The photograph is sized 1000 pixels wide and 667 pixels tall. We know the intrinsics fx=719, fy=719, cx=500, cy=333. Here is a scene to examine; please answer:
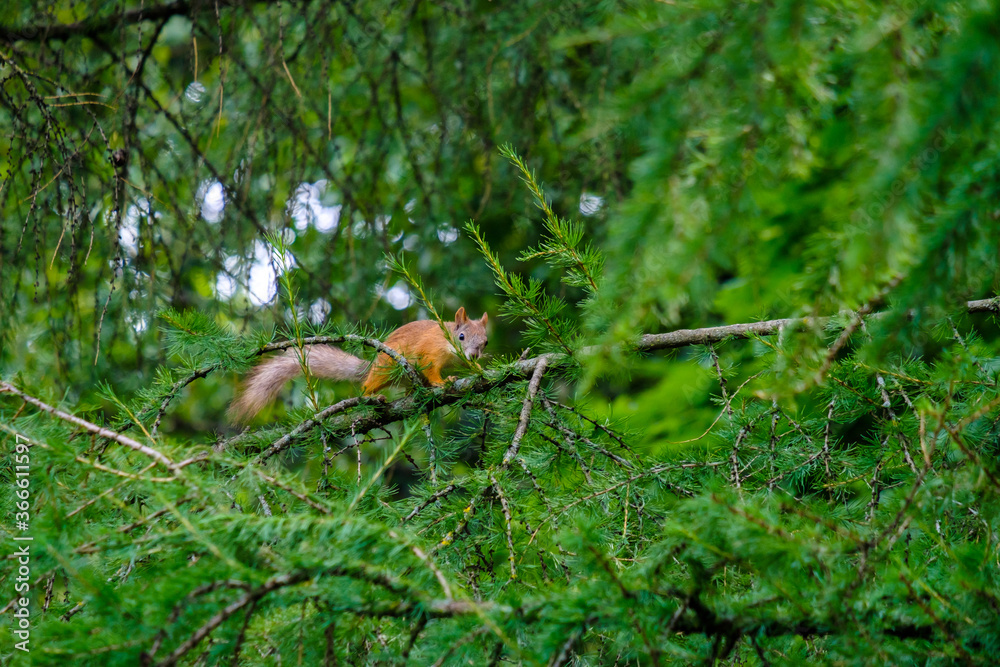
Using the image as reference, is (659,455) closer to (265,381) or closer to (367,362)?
(367,362)

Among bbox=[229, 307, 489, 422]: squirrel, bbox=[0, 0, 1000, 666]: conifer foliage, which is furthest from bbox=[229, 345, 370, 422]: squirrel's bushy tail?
bbox=[0, 0, 1000, 666]: conifer foliage

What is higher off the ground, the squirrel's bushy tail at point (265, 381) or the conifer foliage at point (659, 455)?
the squirrel's bushy tail at point (265, 381)

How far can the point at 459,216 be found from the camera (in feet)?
10.1

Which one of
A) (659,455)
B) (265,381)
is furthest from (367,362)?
(659,455)

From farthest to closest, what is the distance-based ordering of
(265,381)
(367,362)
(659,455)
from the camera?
(265,381) → (367,362) → (659,455)

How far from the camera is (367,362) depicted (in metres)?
2.10

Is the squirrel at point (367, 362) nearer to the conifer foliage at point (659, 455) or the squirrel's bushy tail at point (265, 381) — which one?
the squirrel's bushy tail at point (265, 381)

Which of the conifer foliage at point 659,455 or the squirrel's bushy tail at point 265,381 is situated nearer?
the conifer foliage at point 659,455

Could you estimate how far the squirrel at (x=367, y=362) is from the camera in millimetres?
2131

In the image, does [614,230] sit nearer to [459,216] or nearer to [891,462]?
[891,462]

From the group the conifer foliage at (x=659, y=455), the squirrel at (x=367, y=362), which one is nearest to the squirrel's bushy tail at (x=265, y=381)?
the squirrel at (x=367, y=362)

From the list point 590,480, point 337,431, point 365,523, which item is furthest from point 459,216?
point 365,523

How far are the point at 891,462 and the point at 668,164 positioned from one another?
100cm

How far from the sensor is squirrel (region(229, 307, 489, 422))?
213 centimetres
